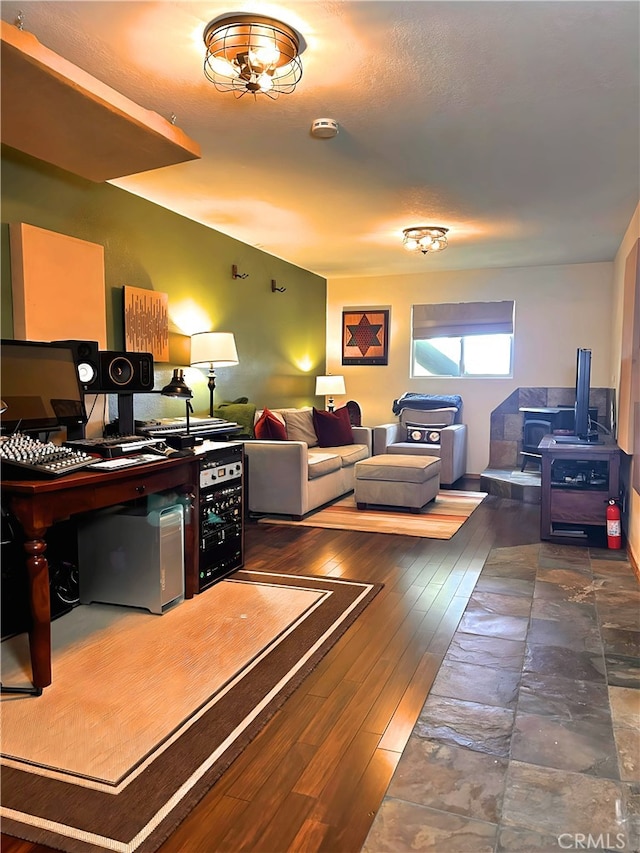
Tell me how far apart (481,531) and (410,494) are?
80cm

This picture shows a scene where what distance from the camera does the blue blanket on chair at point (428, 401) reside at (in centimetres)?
719

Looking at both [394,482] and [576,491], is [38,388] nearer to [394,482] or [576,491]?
[394,482]

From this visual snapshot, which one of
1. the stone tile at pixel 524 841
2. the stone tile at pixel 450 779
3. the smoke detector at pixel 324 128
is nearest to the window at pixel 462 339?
the smoke detector at pixel 324 128

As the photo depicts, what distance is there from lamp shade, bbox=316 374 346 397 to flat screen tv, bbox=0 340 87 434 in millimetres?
4415

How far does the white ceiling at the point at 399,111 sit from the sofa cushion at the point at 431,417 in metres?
2.41

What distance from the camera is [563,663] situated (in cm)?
250

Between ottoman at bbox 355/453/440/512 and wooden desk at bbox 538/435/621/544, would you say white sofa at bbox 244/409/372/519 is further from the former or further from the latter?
wooden desk at bbox 538/435/621/544

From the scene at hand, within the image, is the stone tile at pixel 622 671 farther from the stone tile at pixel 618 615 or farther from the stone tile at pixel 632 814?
the stone tile at pixel 632 814

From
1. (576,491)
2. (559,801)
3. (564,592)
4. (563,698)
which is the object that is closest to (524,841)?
(559,801)

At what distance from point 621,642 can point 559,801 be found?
1.22 m

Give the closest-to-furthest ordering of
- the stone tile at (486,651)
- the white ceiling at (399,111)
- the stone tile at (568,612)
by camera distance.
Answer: the white ceiling at (399,111) → the stone tile at (486,651) → the stone tile at (568,612)

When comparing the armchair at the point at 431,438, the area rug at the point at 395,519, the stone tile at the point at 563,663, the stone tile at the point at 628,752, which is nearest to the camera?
the stone tile at the point at 628,752

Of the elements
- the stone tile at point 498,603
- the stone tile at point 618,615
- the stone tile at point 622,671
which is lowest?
the stone tile at point 498,603

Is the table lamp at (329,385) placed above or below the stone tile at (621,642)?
above
